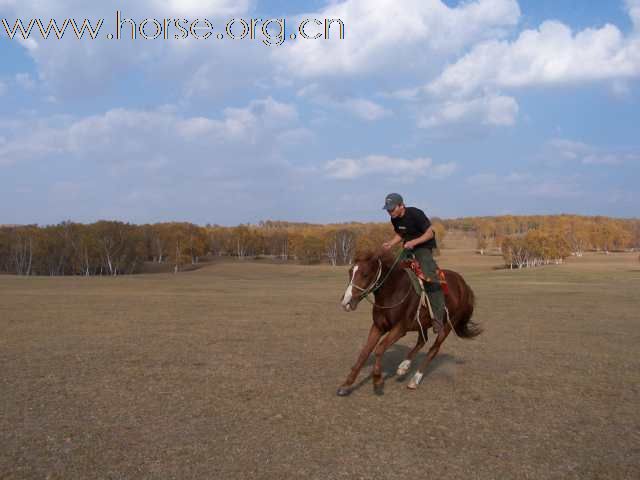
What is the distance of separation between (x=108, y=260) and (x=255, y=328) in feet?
258

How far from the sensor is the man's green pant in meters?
9.47

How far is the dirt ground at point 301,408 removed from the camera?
19.4 feet

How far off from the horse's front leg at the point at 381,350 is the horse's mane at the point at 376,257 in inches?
40.8

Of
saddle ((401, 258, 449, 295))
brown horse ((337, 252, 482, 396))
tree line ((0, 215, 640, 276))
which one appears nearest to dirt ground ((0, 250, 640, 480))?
brown horse ((337, 252, 482, 396))

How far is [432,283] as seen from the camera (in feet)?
31.3

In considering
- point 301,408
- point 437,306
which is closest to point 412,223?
point 437,306

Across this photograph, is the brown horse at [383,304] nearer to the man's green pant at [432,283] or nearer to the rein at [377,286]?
the rein at [377,286]

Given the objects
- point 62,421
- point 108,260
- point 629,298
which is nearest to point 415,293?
point 62,421

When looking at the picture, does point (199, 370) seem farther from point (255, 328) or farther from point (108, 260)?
point (108, 260)

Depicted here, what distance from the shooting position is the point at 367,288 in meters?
8.45

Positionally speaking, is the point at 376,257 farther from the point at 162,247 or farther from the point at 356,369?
the point at 162,247

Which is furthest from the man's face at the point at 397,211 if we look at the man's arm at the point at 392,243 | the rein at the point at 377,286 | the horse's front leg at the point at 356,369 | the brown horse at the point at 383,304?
the horse's front leg at the point at 356,369

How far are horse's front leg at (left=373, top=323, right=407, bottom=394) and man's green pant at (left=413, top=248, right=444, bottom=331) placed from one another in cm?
89

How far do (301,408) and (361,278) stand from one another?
2093mm
